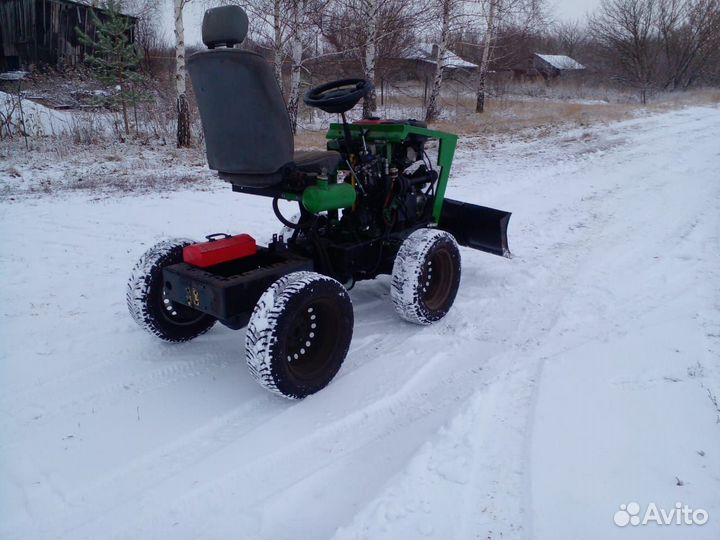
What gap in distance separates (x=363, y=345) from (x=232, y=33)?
1.95 meters

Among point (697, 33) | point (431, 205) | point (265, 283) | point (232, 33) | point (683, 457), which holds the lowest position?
point (683, 457)

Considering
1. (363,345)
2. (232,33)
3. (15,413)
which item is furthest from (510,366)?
(15,413)

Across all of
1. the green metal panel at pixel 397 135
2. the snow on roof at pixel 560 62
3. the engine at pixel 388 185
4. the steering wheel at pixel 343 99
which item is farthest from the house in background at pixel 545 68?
the steering wheel at pixel 343 99

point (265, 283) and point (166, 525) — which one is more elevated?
point (265, 283)

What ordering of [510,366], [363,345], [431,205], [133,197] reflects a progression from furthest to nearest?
[133,197] < [431,205] < [363,345] < [510,366]

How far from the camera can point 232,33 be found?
8.77ft

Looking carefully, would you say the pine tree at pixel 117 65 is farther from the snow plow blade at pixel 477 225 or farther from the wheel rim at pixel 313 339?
the wheel rim at pixel 313 339

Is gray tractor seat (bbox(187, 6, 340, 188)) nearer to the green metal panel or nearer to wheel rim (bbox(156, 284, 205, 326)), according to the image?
wheel rim (bbox(156, 284, 205, 326))

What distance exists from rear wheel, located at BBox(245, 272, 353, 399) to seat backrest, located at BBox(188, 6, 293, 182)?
636mm

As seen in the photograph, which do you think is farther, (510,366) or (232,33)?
(510,366)

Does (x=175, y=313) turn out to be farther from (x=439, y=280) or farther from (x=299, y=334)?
(x=439, y=280)

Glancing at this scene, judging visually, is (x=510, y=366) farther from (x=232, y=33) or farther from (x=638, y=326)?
(x=232, y=33)

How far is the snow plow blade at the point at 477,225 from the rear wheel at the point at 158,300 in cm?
224

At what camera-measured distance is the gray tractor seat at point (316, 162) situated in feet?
10.1
